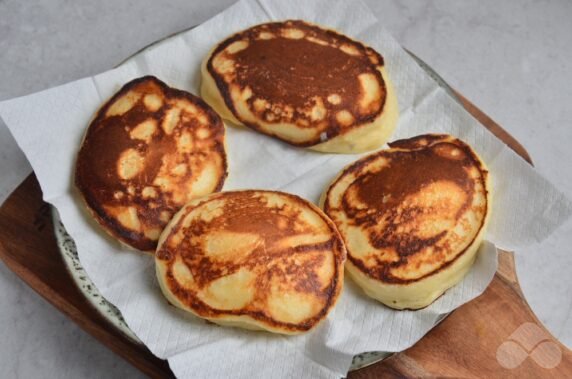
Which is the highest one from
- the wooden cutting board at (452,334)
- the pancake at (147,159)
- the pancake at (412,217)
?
the pancake at (147,159)

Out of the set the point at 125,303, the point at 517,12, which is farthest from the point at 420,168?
the point at 517,12

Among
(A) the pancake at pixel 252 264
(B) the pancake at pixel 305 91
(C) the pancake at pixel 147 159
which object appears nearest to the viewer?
(A) the pancake at pixel 252 264

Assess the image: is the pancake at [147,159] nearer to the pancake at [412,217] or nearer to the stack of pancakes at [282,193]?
the stack of pancakes at [282,193]

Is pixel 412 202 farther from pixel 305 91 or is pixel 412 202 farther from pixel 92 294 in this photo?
pixel 92 294

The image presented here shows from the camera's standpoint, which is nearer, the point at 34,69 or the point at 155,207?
the point at 155,207

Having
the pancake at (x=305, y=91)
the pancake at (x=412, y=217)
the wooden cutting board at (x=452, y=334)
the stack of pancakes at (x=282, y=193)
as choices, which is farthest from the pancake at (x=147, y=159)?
the pancake at (x=412, y=217)

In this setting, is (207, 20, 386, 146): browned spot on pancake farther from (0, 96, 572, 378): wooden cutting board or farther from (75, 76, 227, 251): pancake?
(0, 96, 572, 378): wooden cutting board

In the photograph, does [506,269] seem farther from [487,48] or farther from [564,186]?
[487,48]
